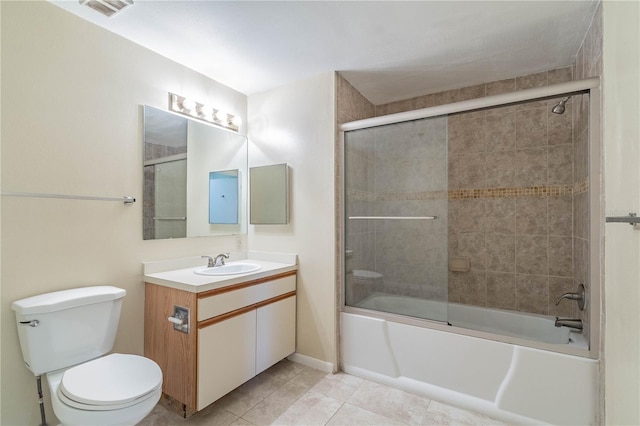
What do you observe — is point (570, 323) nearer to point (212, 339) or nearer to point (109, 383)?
point (212, 339)

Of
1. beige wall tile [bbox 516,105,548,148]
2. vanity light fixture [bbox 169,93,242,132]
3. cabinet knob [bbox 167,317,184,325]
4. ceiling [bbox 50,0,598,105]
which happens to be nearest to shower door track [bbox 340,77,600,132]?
ceiling [bbox 50,0,598,105]

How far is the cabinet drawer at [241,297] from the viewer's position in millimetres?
1807

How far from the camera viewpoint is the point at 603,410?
1492 mm

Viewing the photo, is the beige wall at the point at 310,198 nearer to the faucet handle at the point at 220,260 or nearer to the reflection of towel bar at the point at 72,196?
the faucet handle at the point at 220,260

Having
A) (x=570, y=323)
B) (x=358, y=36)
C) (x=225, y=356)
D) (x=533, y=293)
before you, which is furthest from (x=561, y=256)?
(x=225, y=356)

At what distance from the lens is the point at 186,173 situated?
239 cm

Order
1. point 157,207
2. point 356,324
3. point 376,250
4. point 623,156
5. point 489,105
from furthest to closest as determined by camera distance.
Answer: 1. point 376,250
2. point 356,324
3. point 157,207
4. point 489,105
5. point 623,156

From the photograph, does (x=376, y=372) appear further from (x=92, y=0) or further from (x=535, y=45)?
(x=92, y=0)

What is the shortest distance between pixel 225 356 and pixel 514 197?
8.76ft

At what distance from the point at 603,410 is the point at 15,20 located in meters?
3.66

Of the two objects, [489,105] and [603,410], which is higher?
[489,105]

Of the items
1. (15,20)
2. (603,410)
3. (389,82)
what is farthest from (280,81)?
(603,410)

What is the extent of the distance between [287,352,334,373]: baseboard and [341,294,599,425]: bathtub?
126 mm

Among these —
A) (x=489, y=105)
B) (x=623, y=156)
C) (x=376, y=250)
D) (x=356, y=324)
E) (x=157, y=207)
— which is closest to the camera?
(x=623, y=156)
